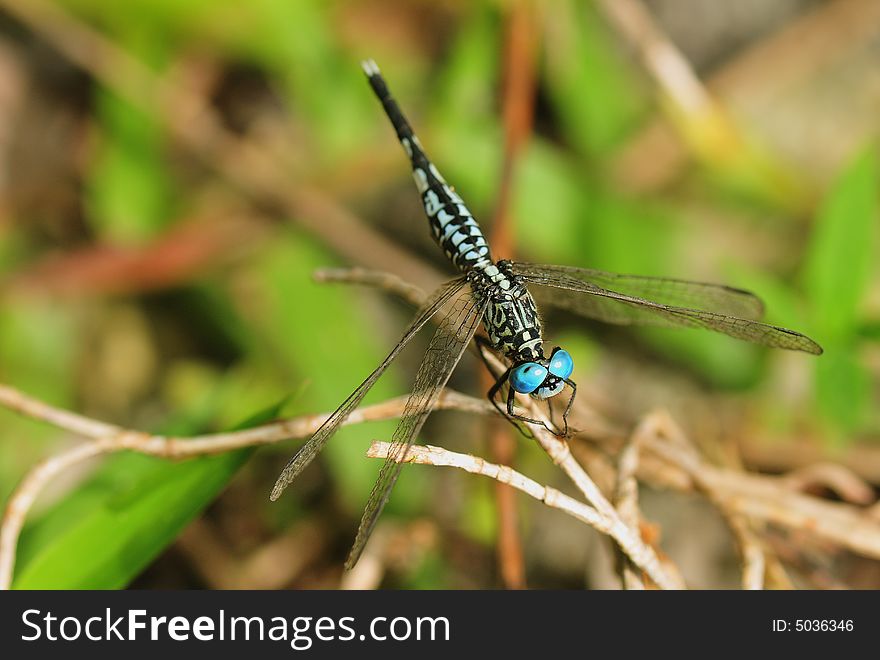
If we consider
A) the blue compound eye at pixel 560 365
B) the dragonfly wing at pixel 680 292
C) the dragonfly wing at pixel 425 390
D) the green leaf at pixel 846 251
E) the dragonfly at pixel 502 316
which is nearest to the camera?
the dragonfly wing at pixel 425 390

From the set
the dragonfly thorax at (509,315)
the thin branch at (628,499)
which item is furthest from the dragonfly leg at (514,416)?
the thin branch at (628,499)


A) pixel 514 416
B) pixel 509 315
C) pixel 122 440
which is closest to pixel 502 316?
pixel 509 315

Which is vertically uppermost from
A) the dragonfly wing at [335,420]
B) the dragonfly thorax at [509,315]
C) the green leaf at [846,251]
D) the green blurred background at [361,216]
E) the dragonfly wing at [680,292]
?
the green blurred background at [361,216]

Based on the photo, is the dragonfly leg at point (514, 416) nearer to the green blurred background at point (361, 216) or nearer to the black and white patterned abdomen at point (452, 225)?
the black and white patterned abdomen at point (452, 225)

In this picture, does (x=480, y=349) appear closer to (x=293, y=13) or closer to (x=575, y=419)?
(x=575, y=419)

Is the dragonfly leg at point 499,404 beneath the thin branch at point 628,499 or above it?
above

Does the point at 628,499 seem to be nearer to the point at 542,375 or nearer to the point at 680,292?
the point at 542,375

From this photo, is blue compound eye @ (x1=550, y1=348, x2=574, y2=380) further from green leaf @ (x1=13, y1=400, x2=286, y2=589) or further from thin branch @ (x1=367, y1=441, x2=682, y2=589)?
green leaf @ (x1=13, y1=400, x2=286, y2=589)

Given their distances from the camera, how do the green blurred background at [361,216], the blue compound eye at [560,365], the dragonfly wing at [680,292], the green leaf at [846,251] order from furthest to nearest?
1. the green blurred background at [361,216]
2. the green leaf at [846,251]
3. the dragonfly wing at [680,292]
4. the blue compound eye at [560,365]
